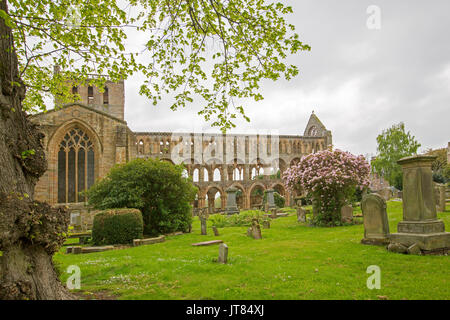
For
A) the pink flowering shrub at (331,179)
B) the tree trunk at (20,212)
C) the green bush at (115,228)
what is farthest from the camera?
the pink flowering shrub at (331,179)

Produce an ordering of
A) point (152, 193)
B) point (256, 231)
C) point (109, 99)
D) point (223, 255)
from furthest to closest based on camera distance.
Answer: point (109, 99) → point (152, 193) → point (256, 231) → point (223, 255)

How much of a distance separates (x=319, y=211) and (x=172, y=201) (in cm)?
684

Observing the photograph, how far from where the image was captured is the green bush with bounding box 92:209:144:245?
36.7 ft

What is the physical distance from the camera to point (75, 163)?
21797mm

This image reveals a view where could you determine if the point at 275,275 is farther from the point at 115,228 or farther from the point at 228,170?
the point at 228,170

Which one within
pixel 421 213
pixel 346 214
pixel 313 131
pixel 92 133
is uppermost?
pixel 313 131

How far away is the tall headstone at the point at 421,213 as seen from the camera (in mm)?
6695

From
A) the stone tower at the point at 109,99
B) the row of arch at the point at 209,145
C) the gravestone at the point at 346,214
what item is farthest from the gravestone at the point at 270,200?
the stone tower at the point at 109,99

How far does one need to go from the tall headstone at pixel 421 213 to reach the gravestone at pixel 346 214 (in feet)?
19.8

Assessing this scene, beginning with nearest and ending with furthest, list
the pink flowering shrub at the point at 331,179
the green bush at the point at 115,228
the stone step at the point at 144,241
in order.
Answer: the stone step at the point at 144,241
the green bush at the point at 115,228
the pink flowering shrub at the point at 331,179

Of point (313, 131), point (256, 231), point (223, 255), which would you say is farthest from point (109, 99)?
point (223, 255)

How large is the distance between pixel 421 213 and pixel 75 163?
21.3 metres

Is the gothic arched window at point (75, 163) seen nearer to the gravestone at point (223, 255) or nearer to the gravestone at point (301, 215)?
the gravestone at point (301, 215)

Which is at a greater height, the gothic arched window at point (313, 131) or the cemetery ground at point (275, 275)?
the gothic arched window at point (313, 131)
